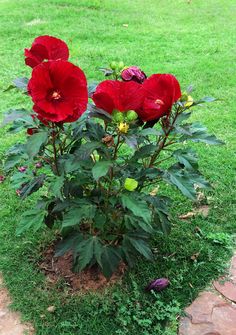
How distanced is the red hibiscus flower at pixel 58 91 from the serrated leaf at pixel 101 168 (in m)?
0.21

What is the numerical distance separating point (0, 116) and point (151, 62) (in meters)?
1.91

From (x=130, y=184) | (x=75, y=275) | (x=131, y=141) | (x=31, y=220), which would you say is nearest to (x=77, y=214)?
(x=130, y=184)

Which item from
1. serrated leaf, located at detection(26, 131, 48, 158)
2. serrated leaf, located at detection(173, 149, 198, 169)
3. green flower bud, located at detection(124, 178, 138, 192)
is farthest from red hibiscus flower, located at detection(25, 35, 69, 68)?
serrated leaf, located at detection(173, 149, 198, 169)

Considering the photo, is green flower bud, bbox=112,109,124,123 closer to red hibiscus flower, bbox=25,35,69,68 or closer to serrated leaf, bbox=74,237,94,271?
red hibiscus flower, bbox=25,35,69,68

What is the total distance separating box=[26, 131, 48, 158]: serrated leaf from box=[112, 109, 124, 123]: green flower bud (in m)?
0.26

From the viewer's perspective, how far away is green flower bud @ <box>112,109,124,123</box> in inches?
65.8

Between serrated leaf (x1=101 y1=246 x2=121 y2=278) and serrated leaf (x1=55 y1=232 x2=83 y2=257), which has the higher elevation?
serrated leaf (x1=55 y1=232 x2=83 y2=257)

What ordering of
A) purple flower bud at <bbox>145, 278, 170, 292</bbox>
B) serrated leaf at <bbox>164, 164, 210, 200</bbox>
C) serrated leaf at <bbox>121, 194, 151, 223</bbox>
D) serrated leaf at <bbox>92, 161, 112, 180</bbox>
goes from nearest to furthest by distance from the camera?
serrated leaf at <bbox>92, 161, 112, 180</bbox>, serrated leaf at <bbox>121, 194, 151, 223</bbox>, serrated leaf at <bbox>164, 164, 210, 200</bbox>, purple flower bud at <bbox>145, 278, 170, 292</bbox>

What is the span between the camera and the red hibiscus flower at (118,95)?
1.67m

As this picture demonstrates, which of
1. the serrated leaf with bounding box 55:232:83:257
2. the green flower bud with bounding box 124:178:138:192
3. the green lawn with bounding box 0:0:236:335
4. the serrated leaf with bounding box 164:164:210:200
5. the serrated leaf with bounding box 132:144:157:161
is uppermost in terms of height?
the serrated leaf with bounding box 132:144:157:161

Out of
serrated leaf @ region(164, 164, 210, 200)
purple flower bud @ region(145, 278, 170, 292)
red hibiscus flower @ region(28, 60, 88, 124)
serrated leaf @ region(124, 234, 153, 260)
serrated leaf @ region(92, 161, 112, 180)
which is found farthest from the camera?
purple flower bud @ region(145, 278, 170, 292)

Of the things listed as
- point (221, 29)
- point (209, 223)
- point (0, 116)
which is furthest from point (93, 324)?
point (221, 29)

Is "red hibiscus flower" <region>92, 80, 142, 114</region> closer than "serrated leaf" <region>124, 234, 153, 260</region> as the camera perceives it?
Yes

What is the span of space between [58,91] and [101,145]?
28cm
